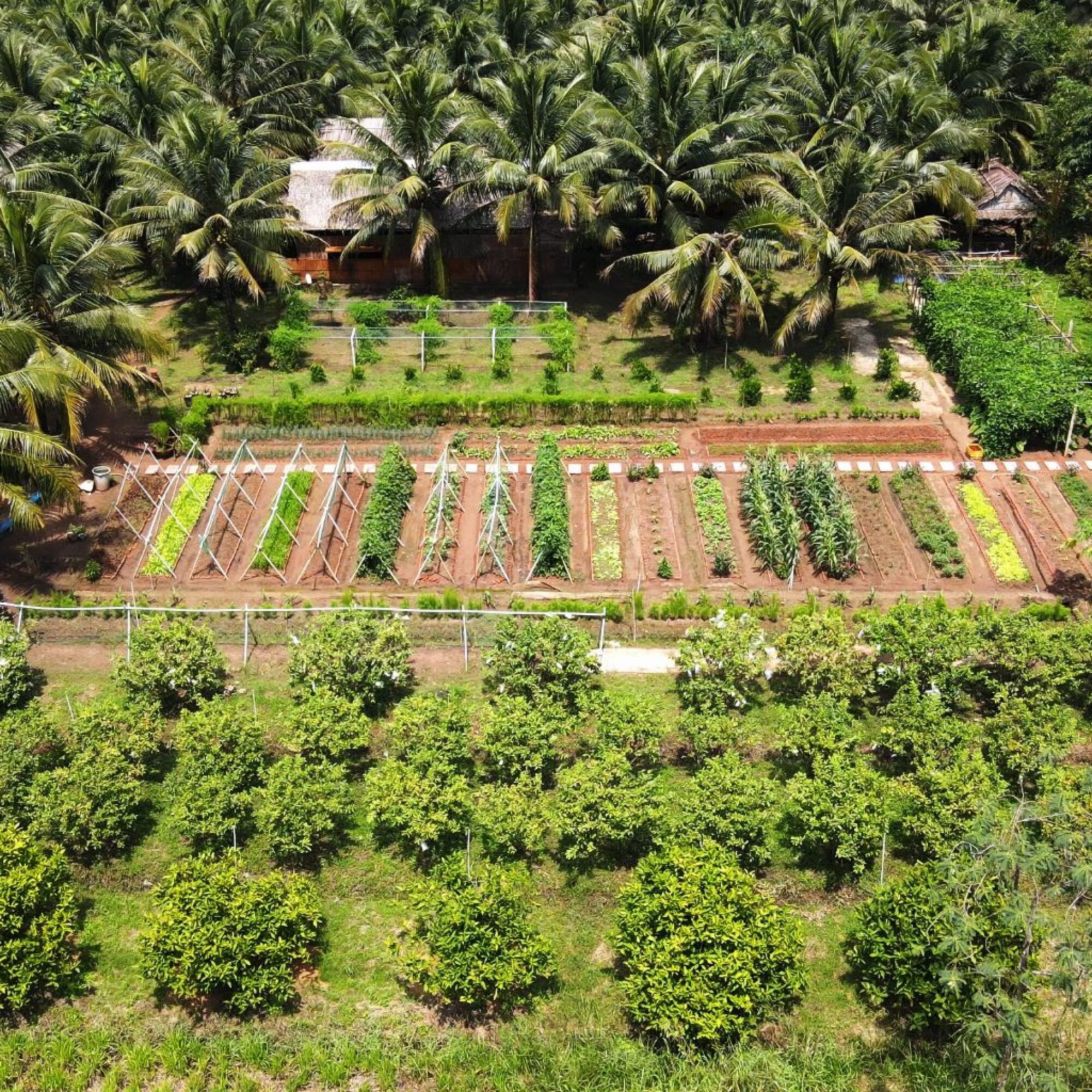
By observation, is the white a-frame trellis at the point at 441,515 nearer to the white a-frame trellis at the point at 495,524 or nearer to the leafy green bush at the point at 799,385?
the white a-frame trellis at the point at 495,524

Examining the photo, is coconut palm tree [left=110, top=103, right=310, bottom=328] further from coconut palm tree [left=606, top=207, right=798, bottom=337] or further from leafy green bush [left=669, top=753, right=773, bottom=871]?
leafy green bush [left=669, top=753, right=773, bottom=871]

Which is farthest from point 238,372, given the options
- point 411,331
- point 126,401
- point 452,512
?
point 452,512

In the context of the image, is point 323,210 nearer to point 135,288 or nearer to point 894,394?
point 135,288

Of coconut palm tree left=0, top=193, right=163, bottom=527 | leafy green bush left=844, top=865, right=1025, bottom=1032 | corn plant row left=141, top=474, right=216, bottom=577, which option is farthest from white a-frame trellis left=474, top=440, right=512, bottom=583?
leafy green bush left=844, top=865, right=1025, bottom=1032

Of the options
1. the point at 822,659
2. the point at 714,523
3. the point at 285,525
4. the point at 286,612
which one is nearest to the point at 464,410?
the point at 285,525

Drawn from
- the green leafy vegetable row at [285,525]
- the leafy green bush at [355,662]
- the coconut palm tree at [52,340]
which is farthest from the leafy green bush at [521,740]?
the coconut palm tree at [52,340]
